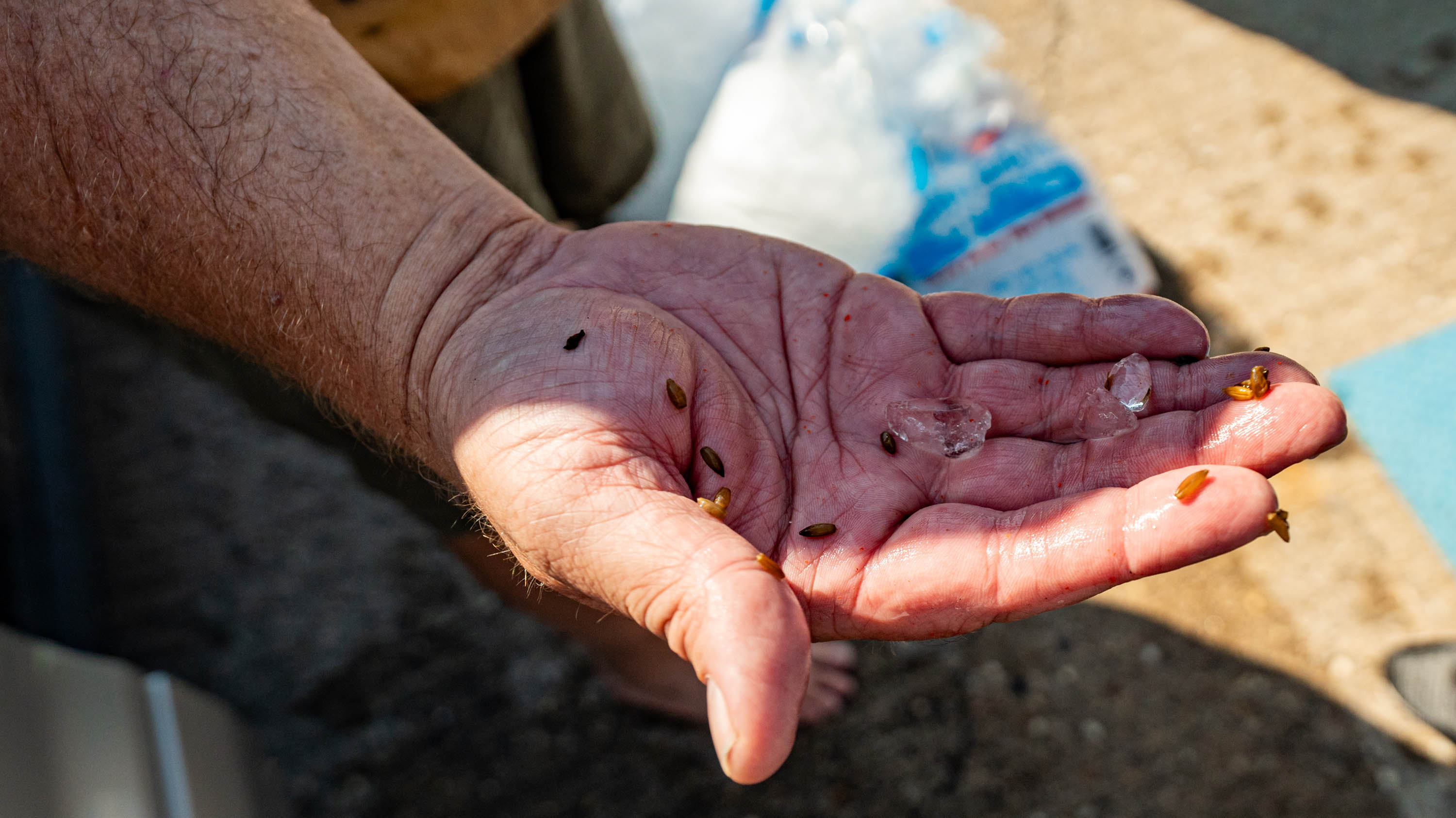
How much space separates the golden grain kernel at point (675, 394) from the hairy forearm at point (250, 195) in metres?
0.51

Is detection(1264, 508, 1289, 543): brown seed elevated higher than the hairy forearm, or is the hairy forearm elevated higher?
the hairy forearm

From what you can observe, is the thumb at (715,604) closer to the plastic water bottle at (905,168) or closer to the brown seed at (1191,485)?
the brown seed at (1191,485)

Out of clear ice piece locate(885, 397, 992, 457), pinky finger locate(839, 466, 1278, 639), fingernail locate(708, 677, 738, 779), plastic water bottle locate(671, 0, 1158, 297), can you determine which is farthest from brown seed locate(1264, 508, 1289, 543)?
plastic water bottle locate(671, 0, 1158, 297)

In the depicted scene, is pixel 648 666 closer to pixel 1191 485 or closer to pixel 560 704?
pixel 560 704

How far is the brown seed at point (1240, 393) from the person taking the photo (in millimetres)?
1727

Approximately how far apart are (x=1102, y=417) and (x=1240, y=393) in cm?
25

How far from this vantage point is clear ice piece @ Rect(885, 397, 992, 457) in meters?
1.92

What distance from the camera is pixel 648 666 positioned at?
2.94 meters

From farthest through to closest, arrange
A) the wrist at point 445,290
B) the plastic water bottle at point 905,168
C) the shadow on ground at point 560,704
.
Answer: the plastic water bottle at point 905,168 → the shadow on ground at point 560,704 → the wrist at point 445,290

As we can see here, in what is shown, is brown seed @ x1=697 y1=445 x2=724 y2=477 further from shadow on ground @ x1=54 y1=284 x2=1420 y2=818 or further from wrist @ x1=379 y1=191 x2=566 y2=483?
shadow on ground @ x1=54 y1=284 x2=1420 y2=818

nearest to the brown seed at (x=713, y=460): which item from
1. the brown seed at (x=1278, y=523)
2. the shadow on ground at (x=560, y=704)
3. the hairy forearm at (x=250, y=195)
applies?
the hairy forearm at (x=250, y=195)

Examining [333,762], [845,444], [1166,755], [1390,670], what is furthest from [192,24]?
[1390,670]

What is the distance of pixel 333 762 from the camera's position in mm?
3070

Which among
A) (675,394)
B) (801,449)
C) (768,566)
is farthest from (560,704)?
(768,566)
